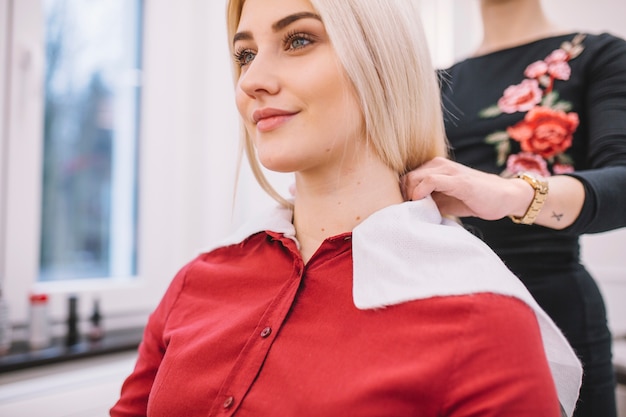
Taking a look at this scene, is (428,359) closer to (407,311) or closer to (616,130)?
(407,311)

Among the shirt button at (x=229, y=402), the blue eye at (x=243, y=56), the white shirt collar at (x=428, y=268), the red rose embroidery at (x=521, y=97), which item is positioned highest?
the blue eye at (x=243, y=56)

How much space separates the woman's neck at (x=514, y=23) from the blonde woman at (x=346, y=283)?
0.47 m

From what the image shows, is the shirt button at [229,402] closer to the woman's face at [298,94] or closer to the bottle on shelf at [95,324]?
the woman's face at [298,94]

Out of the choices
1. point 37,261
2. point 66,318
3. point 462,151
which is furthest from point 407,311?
point 37,261

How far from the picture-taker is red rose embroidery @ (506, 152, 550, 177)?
108 centimetres

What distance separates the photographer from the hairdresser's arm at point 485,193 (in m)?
0.80

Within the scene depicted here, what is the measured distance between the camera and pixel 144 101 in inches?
A: 74.9

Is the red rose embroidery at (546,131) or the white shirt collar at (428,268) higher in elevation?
the red rose embroidery at (546,131)

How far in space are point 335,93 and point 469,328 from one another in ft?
1.40

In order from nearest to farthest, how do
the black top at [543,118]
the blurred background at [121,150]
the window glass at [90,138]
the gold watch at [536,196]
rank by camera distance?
1. the gold watch at [536,196]
2. the black top at [543,118]
3. the blurred background at [121,150]
4. the window glass at [90,138]

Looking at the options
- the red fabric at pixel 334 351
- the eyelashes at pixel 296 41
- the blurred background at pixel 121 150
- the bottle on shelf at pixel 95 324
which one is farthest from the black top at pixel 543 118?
the bottle on shelf at pixel 95 324

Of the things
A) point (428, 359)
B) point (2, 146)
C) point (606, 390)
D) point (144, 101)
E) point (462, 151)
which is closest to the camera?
point (428, 359)

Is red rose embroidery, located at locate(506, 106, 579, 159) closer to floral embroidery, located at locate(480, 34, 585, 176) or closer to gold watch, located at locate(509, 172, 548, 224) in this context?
floral embroidery, located at locate(480, 34, 585, 176)

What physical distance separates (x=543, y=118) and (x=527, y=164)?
113mm
